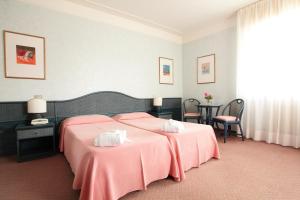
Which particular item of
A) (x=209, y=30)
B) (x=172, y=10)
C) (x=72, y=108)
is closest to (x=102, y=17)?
(x=172, y=10)

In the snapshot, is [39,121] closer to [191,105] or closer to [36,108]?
[36,108]

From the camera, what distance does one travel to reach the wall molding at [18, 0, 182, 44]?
2.77m

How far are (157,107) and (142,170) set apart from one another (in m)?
2.40

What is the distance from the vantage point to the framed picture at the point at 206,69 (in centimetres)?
402

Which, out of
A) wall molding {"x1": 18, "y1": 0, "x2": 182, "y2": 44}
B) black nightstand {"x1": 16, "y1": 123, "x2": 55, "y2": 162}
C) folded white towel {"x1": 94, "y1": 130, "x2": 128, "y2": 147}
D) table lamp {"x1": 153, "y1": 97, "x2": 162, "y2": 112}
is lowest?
black nightstand {"x1": 16, "y1": 123, "x2": 55, "y2": 162}

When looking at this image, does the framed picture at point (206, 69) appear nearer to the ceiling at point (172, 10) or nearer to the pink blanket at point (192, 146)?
the ceiling at point (172, 10)

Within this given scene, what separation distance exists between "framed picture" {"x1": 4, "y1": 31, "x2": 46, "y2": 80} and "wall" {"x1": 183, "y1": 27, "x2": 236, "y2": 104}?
135 inches

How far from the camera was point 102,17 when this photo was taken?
3.26 meters

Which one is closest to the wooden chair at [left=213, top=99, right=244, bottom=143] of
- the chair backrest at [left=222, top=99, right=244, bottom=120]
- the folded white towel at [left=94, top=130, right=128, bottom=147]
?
the chair backrest at [left=222, top=99, right=244, bottom=120]

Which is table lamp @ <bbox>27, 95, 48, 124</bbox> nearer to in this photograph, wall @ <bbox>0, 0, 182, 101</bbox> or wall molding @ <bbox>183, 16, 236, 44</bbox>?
wall @ <bbox>0, 0, 182, 101</bbox>

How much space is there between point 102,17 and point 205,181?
3315 mm

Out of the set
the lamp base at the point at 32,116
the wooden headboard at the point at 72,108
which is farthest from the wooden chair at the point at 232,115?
the lamp base at the point at 32,116

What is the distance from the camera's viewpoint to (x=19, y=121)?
2504 millimetres

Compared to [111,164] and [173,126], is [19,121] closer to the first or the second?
[111,164]
